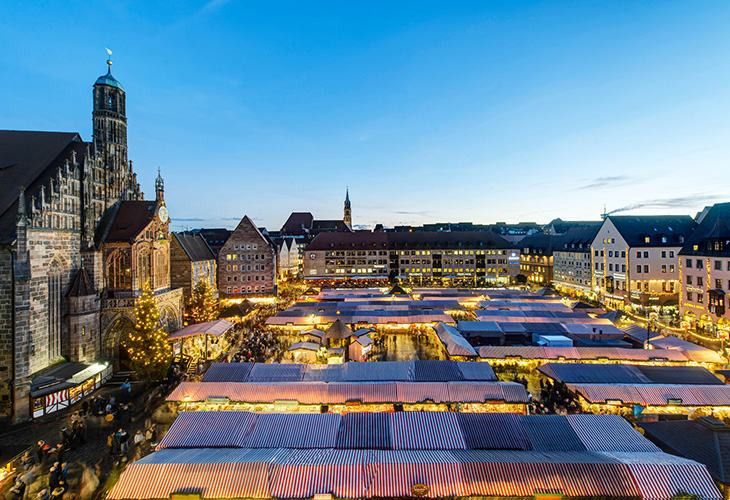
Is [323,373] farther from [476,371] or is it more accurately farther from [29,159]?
[29,159]

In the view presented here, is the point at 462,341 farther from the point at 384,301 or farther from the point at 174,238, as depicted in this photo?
the point at 174,238

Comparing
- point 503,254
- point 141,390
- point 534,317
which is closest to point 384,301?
point 534,317

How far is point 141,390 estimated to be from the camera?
804 inches

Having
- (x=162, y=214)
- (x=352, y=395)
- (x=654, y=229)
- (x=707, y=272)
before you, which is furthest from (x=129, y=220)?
(x=654, y=229)

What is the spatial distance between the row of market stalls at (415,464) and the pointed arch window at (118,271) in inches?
782

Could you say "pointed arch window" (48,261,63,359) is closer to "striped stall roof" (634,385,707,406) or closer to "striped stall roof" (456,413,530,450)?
"striped stall roof" (456,413,530,450)

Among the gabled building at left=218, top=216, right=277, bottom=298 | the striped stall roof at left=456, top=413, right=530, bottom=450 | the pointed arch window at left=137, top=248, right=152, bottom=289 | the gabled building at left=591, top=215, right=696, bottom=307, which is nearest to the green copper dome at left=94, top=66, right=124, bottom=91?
the pointed arch window at left=137, top=248, right=152, bottom=289

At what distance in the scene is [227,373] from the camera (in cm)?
1725

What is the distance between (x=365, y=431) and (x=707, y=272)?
1650 inches

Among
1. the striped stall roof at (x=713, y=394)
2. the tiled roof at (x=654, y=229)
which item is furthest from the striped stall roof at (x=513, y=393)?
the tiled roof at (x=654, y=229)

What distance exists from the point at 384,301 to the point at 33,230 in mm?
29753

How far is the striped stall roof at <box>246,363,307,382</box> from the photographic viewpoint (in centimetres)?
1678

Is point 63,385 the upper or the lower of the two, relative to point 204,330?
lower

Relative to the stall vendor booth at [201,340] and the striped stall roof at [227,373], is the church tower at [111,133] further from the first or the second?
the striped stall roof at [227,373]
